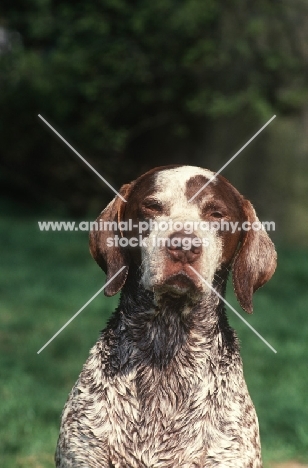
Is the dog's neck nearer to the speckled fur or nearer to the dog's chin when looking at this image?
the speckled fur

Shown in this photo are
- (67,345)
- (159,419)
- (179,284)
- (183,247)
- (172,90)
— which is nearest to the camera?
(183,247)

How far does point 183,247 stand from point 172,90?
13.3 meters

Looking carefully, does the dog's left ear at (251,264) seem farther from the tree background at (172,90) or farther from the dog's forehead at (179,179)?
the tree background at (172,90)

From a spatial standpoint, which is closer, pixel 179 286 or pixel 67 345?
pixel 179 286

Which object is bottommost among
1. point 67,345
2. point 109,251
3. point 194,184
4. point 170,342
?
point 67,345

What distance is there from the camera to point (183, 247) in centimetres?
333

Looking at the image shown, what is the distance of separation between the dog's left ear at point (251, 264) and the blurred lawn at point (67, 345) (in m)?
2.29

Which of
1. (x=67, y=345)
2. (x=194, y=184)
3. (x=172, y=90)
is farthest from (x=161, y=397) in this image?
(x=172, y=90)

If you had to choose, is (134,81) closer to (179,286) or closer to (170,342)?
(170,342)

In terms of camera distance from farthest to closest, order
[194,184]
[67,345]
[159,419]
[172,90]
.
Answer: [172,90] → [67,345] → [194,184] → [159,419]

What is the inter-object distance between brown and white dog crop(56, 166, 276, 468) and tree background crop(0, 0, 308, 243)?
10.4 meters

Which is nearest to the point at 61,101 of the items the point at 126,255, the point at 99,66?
the point at 99,66

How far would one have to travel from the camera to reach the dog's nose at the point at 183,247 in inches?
131

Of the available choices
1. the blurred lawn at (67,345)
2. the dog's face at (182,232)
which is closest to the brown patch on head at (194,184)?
the dog's face at (182,232)
